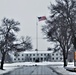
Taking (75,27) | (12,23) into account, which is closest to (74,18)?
(75,27)

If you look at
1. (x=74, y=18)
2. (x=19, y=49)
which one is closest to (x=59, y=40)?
(x=19, y=49)

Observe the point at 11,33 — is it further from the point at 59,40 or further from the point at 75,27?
the point at 75,27

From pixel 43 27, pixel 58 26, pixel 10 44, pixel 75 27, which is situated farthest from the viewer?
pixel 43 27

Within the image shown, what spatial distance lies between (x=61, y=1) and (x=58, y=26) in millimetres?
4342

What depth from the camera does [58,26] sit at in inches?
1658

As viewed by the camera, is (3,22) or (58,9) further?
(3,22)

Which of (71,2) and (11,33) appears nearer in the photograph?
(71,2)

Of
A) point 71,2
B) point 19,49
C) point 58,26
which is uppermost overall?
point 71,2

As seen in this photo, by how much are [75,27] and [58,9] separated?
3180mm

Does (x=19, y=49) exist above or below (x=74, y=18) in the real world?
below

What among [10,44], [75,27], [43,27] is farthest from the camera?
[43,27]

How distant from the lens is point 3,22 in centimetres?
5209

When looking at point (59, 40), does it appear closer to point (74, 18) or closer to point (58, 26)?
point (58, 26)

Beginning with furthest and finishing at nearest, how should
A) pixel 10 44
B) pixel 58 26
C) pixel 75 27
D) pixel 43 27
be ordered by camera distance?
1. pixel 43 27
2. pixel 10 44
3. pixel 58 26
4. pixel 75 27
